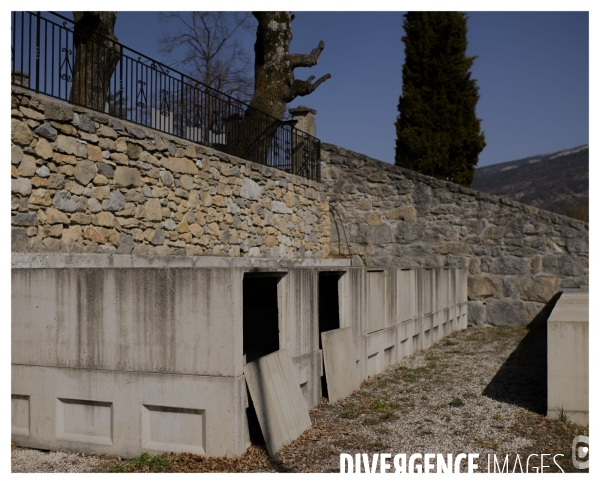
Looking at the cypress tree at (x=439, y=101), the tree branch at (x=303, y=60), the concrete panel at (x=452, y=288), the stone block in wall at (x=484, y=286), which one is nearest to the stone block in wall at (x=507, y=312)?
the stone block in wall at (x=484, y=286)

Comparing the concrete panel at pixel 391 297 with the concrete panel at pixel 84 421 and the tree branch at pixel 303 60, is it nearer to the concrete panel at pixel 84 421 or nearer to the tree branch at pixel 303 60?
Answer: the concrete panel at pixel 84 421

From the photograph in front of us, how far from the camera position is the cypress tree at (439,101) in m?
17.7

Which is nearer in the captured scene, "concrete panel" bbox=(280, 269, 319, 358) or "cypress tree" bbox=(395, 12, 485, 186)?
"concrete panel" bbox=(280, 269, 319, 358)

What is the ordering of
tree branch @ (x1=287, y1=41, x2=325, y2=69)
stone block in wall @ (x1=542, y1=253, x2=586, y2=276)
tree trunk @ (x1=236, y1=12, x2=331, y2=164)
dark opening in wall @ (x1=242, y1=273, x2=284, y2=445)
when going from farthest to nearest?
tree branch @ (x1=287, y1=41, x2=325, y2=69)
tree trunk @ (x1=236, y1=12, x2=331, y2=164)
stone block in wall @ (x1=542, y1=253, x2=586, y2=276)
dark opening in wall @ (x1=242, y1=273, x2=284, y2=445)

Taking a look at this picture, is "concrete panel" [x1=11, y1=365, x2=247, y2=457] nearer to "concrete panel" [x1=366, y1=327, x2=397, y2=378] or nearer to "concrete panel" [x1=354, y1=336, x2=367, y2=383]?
"concrete panel" [x1=354, y1=336, x2=367, y2=383]

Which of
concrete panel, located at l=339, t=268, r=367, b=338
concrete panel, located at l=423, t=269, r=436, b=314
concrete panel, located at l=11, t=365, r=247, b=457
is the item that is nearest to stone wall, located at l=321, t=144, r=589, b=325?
concrete panel, located at l=423, t=269, r=436, b=314

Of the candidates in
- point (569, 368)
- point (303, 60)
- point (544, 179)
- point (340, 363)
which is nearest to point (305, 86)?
point (303, 60)

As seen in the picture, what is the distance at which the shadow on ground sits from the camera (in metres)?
5.78

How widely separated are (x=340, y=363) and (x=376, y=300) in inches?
55.1

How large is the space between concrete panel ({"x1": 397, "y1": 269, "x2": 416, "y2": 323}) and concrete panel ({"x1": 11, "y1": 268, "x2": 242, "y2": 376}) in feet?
14.3

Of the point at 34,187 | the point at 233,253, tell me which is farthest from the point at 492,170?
the point at 34,187

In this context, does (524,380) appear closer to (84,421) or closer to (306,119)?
(84,421)

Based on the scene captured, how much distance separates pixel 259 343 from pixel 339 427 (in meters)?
2.23

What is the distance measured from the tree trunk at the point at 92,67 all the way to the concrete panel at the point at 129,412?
3.62 m
